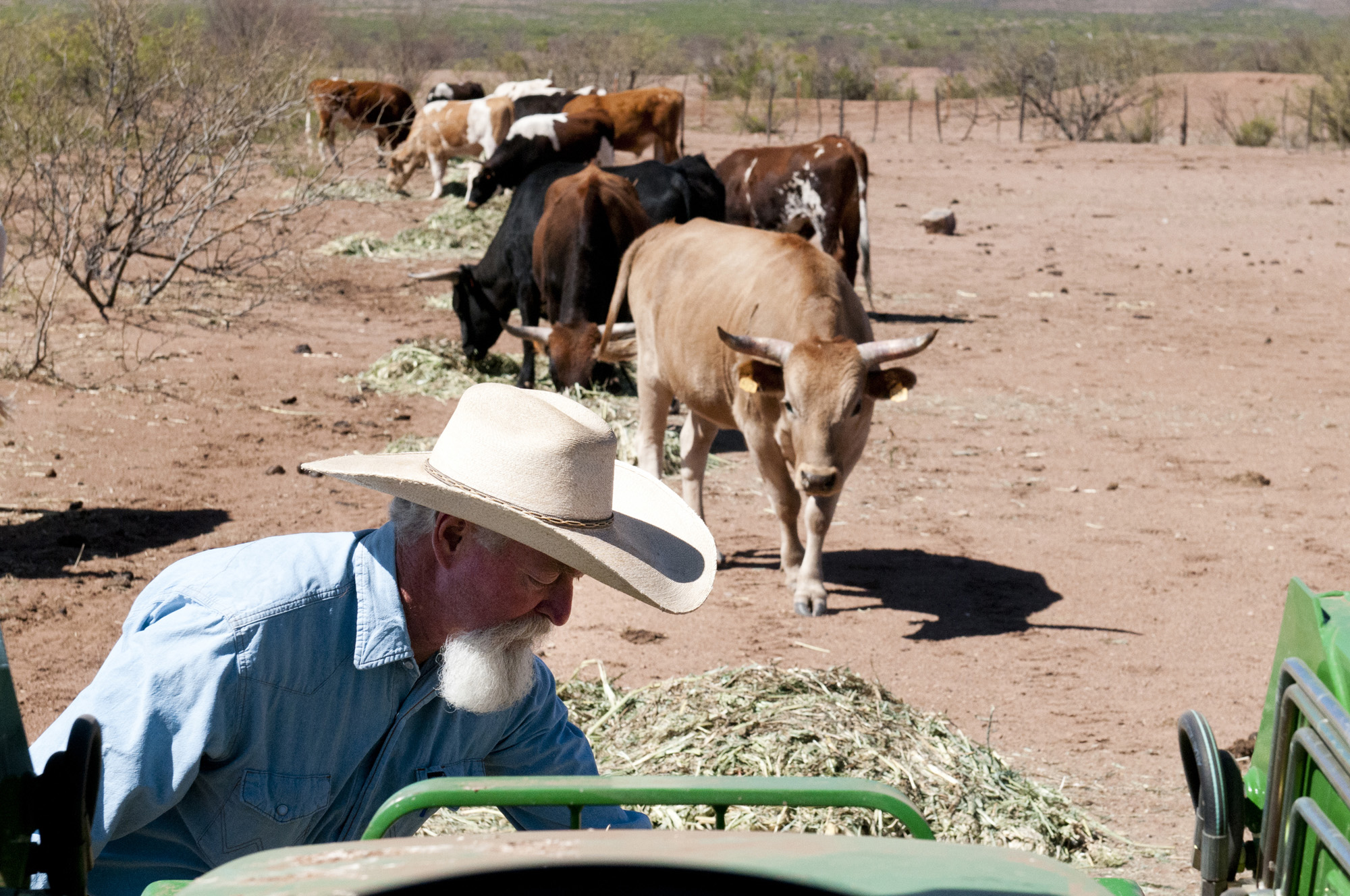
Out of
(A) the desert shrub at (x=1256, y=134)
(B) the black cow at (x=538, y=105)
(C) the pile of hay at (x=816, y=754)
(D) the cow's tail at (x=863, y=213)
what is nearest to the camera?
(C) the pile of hay at (x=816, y=754)

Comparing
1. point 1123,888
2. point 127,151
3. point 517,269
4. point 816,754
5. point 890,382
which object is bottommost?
point 816,754

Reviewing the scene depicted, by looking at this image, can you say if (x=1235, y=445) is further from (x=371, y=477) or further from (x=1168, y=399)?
(x=371, y=477)

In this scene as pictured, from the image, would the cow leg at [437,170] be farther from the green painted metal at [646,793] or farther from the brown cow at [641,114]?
the green painted metal at [646,793]

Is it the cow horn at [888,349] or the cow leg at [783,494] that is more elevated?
the cow horn at [888,349]

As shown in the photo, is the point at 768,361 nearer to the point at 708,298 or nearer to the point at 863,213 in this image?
the point at 708,298

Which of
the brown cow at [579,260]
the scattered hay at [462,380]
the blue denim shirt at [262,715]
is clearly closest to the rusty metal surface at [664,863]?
the blue denim shirt at [262,715]

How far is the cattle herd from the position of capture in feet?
20.4

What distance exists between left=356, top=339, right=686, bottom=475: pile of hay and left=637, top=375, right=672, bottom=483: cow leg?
15.1 inches

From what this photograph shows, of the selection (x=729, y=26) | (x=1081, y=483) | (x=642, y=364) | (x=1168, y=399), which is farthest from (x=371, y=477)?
(x=729, y=26)

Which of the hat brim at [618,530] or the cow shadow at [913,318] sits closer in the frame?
the hat brim at [618,530]

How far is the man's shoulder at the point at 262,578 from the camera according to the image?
91.2 inches

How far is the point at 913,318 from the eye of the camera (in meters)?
13.3

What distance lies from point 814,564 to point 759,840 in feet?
16.2

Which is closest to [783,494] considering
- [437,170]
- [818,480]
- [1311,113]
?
[818,480]
